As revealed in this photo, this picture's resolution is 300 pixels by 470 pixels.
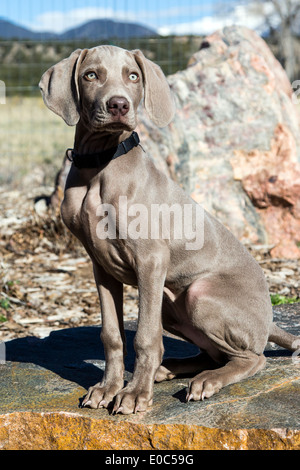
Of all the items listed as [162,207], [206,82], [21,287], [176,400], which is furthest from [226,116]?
[176,400]

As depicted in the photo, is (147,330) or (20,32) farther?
(20,32)

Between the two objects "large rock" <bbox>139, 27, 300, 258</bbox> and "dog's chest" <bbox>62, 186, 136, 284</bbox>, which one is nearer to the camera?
"dog's chest" <bbox>62, 186, 136, 284</bbox>

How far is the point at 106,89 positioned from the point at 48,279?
11.2 ft

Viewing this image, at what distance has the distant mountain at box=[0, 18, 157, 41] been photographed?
34.0 feet

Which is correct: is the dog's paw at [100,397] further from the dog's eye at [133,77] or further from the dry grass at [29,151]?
the dry grass at [29,151]

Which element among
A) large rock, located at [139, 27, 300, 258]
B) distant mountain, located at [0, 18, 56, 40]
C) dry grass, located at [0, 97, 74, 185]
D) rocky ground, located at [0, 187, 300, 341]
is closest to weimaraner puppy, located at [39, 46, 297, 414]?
rocky ground, located at [0, 187, 300, 341]

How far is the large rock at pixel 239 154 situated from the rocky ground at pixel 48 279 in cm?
38

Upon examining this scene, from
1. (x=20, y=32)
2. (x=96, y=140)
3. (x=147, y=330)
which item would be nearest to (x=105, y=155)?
(x=96, y=140)

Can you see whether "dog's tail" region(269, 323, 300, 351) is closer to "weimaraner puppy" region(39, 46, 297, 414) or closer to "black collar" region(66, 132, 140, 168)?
"weimaraner puppy" region(39, 46, 297, 414)

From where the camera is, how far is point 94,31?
34.2ft

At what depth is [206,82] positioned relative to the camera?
707 centimetres

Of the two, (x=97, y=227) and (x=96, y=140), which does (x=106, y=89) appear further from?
(x=97, y=227)
